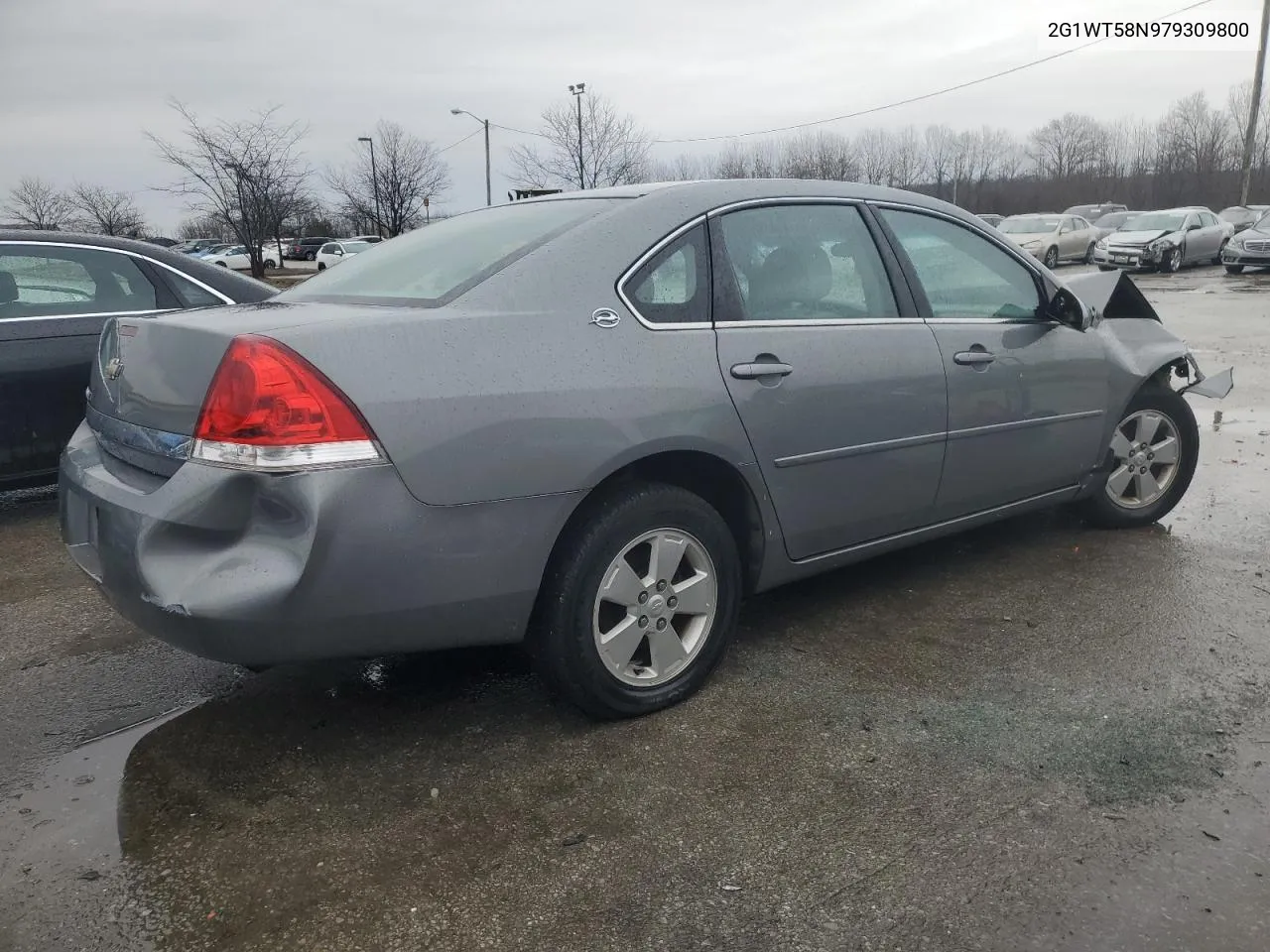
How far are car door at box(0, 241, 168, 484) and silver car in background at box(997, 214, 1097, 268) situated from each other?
24.5 metres

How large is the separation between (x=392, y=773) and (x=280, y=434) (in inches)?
38.5

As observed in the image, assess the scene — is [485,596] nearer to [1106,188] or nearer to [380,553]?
[380,553]

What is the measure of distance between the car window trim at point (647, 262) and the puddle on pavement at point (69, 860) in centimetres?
189

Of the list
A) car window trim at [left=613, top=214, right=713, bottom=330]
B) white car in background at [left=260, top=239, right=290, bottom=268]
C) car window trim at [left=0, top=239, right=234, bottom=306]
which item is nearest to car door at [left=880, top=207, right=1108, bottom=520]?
car window trim at [left=613, top=214, right=713, bottom=330]

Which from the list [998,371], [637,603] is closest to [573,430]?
[637,603]

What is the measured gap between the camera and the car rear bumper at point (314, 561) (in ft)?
7.71

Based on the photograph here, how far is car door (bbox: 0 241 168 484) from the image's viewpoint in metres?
4.92

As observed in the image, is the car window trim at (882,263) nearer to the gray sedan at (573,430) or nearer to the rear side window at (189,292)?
the gray sedan at (573,430)

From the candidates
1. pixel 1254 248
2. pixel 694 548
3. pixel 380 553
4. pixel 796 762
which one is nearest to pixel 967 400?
pixel 694 548

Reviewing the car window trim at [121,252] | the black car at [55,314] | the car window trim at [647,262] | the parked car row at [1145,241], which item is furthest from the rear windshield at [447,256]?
the parked car row at [1145,241]

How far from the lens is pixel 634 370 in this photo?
2795mm

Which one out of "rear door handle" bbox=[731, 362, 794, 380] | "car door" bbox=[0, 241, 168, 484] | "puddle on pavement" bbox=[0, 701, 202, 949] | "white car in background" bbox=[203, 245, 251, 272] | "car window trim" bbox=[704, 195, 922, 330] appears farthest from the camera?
"white car in background" bbox=[203, 245, 251, 272]

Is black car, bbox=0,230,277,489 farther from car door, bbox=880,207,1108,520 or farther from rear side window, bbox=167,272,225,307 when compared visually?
car door, bbox=880,207,1108,520

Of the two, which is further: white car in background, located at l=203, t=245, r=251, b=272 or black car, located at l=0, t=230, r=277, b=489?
white car in background, located at l=203, t=245, r=251, b=272
